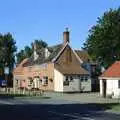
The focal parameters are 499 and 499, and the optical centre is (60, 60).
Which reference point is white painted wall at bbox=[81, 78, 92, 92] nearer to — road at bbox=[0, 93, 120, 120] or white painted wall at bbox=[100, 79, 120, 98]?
white painted wall at bbox=[100, 79, 120, 98]

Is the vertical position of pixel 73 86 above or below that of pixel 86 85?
below

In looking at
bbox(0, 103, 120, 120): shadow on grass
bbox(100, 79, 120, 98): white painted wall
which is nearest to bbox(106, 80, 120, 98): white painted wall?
bbox(100, 79, 120, 98): white painted wall

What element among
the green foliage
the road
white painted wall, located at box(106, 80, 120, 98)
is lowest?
the road

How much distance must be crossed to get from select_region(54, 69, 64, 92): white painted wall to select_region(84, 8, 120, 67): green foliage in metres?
7.72

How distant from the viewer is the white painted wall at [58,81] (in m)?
80.2

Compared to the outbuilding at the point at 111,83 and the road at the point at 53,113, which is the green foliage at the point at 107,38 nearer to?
the outbuilding at the point at 111,83

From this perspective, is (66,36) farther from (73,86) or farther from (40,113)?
(40,113)

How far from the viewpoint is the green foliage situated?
8231 cm

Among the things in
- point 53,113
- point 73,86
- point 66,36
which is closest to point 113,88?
point 73,86

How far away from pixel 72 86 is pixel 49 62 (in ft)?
20.2

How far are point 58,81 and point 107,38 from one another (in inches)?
427

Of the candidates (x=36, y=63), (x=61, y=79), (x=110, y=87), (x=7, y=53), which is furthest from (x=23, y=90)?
(x=7, y=53)

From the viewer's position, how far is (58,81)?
8112 centimetres

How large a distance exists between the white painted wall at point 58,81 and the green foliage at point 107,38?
7723 mm
